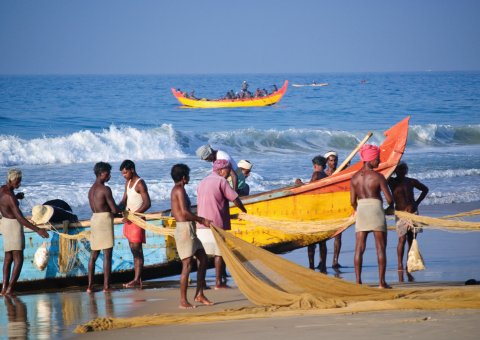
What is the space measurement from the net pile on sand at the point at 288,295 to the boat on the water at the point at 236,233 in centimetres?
228

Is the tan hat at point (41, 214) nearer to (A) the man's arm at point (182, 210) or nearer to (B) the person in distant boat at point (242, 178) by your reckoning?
(B) the person in distant boat at point (242, 178)

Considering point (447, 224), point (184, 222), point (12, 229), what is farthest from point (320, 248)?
point (12, 229)

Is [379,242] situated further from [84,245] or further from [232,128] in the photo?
[232,128]

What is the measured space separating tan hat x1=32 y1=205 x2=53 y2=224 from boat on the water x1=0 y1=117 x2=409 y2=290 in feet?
0.51

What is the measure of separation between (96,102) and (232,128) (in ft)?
68.3

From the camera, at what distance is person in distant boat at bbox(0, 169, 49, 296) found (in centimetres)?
1024

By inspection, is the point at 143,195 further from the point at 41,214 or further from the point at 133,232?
the point at 41,214

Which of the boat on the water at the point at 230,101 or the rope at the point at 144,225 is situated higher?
the rope at the point at 144,225

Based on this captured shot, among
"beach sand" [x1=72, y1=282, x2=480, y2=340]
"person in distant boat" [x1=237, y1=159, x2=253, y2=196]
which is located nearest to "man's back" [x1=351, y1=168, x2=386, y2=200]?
"beach sand" [x1=72, y1=282, x2=480, y2=340]

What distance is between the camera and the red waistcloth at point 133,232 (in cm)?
1061

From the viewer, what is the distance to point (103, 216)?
10266 millimetres

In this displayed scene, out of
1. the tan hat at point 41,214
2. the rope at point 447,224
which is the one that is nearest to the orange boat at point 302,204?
the rope at point 447,224

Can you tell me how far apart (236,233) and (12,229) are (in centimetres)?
240

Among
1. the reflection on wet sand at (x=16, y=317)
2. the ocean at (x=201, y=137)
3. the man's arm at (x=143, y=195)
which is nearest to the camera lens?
the reflection on wet sand at (x=16, y=317)
